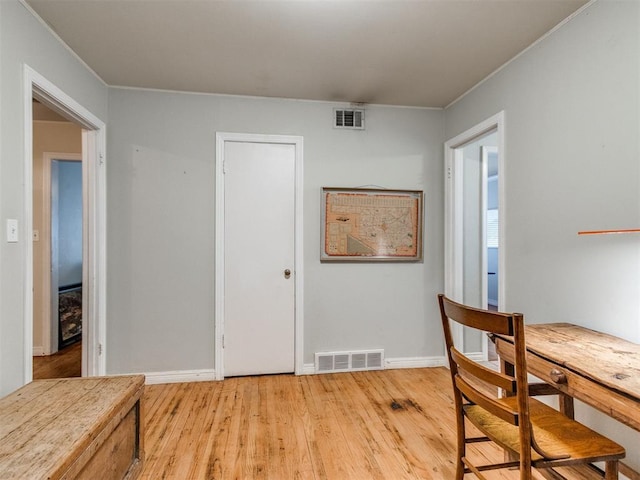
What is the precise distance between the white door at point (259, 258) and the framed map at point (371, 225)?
351 millimetres

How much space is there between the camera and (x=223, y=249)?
295 centimetres

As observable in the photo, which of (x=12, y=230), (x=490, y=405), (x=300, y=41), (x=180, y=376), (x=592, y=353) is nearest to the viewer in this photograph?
(x=490, y=405)

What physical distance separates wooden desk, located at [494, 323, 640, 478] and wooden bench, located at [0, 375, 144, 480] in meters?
1.72

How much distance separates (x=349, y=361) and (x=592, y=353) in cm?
201

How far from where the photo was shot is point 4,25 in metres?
1.67

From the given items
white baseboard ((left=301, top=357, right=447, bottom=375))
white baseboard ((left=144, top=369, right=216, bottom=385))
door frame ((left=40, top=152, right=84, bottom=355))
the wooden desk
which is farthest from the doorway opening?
the wooden desk

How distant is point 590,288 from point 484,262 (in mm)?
1558

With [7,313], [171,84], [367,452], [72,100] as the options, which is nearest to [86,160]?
[72,100]

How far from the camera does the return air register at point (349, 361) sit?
3072mm

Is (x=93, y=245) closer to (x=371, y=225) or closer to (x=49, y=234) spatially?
(x=49, y=234)

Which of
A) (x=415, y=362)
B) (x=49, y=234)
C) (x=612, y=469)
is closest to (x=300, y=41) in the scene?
(x=612, y=469)

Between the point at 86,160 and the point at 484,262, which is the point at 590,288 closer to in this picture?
the point at 484,262

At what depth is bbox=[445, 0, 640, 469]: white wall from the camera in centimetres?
164

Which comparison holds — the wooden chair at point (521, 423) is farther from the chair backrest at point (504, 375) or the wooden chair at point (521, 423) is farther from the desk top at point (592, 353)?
the desk top at point (592, 353)
